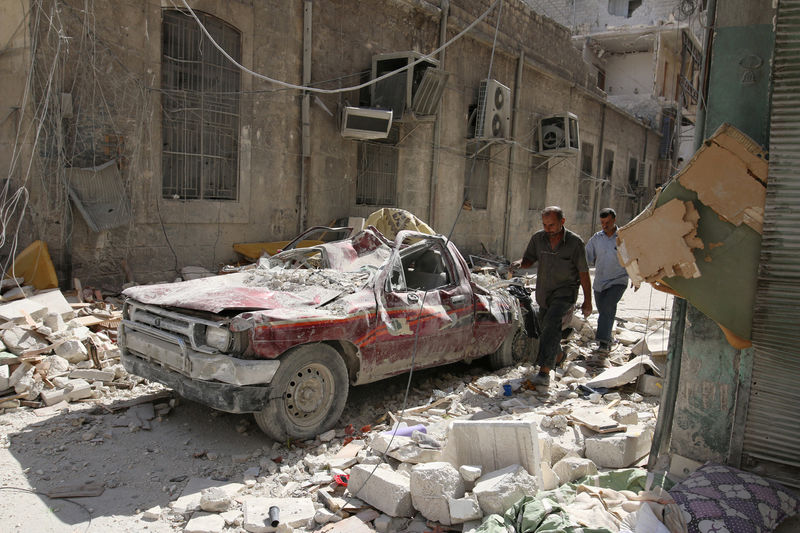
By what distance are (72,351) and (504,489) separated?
4.69m

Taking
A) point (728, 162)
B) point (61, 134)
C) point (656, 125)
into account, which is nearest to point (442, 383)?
point (728, 162)

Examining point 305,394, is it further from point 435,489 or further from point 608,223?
point 608,223

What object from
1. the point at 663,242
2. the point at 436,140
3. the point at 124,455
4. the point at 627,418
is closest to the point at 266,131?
the point at 436,140

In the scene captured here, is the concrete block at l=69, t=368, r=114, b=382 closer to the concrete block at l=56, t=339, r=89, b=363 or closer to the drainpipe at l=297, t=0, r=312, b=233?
the concrete block at l=56, t=339, r=89, b=363

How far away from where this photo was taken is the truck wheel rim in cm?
448

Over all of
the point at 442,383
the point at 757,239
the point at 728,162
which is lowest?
the point at 442,383

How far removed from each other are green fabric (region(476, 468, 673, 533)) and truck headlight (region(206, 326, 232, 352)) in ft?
7.03

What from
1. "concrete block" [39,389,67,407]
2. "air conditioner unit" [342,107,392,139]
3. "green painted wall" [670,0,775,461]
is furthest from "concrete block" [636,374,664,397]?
"air conditioner unit" [342,107,392,139]

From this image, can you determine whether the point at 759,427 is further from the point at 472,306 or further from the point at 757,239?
the point at 472,306

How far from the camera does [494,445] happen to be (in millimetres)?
3660

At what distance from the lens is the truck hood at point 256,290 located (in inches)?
174

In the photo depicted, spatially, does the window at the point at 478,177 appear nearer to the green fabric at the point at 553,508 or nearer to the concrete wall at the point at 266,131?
the concrete wall at the point at 266,131

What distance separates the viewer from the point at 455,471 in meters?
3.45

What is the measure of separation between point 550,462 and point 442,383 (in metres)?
2.52
